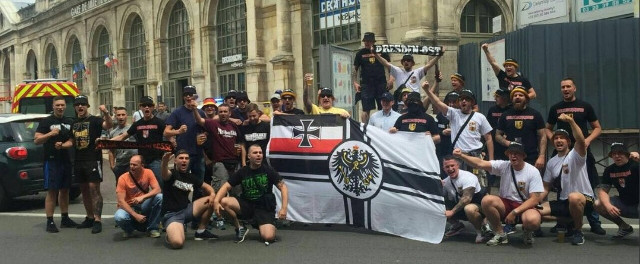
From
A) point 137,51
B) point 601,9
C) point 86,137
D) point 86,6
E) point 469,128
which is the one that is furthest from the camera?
point 86,6

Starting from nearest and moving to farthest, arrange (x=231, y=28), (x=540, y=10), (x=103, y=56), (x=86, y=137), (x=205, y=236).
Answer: (x=205, y=236) → (x=86, y=137) → (x=540, y=10) → (x=231, y=28) → (x=103, y=56)

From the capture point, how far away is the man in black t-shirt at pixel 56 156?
902 cm

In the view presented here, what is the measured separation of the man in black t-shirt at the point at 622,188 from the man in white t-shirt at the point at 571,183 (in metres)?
0.15

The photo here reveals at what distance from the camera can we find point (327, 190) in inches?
332

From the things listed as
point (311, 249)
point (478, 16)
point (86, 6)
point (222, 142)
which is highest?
point (86, 6)

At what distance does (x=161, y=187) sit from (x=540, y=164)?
4585 millimetres

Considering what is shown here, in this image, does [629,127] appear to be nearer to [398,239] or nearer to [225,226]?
[398,239]

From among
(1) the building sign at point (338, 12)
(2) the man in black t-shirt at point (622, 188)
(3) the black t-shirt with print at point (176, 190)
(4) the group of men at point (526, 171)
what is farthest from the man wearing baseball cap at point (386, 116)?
(1) the building sign at point (338, 12)

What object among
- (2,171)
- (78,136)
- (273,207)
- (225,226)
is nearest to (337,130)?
(273,207)

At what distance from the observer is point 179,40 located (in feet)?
97.0

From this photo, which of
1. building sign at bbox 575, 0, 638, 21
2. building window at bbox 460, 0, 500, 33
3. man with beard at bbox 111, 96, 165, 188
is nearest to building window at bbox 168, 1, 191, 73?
building window at bbox 460, 0, 500, 33

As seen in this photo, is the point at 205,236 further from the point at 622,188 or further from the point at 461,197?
the point at 622,188

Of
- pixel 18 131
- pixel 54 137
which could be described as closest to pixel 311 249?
pixel 54 137

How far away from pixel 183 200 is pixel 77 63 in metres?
35.8
